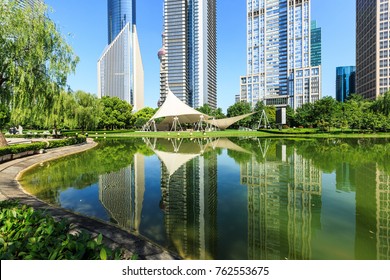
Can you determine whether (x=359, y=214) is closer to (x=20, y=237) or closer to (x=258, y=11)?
(x=20, y=237)

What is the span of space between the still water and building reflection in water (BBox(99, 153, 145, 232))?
0.03m

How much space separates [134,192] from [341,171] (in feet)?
29.4

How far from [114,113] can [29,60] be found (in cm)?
3884

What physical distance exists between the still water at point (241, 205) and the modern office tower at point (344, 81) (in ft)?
466

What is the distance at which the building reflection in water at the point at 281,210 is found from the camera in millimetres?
4109

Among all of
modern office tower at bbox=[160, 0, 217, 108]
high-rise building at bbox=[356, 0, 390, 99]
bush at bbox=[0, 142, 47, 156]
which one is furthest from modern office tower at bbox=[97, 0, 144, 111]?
bush at bbox=[0, 142, 47, 156]

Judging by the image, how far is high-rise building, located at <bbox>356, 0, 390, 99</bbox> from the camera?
7031 cm

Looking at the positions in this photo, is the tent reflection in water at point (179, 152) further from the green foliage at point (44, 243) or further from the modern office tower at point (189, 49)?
the modern office tower at point (189, 49)

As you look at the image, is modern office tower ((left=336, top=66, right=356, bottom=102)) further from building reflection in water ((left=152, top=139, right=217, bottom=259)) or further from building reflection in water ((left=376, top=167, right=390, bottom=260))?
Result: building reflection in water ((left=152, top=139, right=217, bottom=259))

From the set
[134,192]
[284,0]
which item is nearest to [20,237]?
[134,192]

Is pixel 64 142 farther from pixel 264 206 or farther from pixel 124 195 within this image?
pixel 264 206

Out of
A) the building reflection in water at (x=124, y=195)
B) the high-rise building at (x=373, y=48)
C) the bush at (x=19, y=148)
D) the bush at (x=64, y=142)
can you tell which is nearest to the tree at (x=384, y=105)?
the high-rise building at (x=373, y=48)

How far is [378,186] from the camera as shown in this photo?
7762mm

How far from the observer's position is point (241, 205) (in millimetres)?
6191
